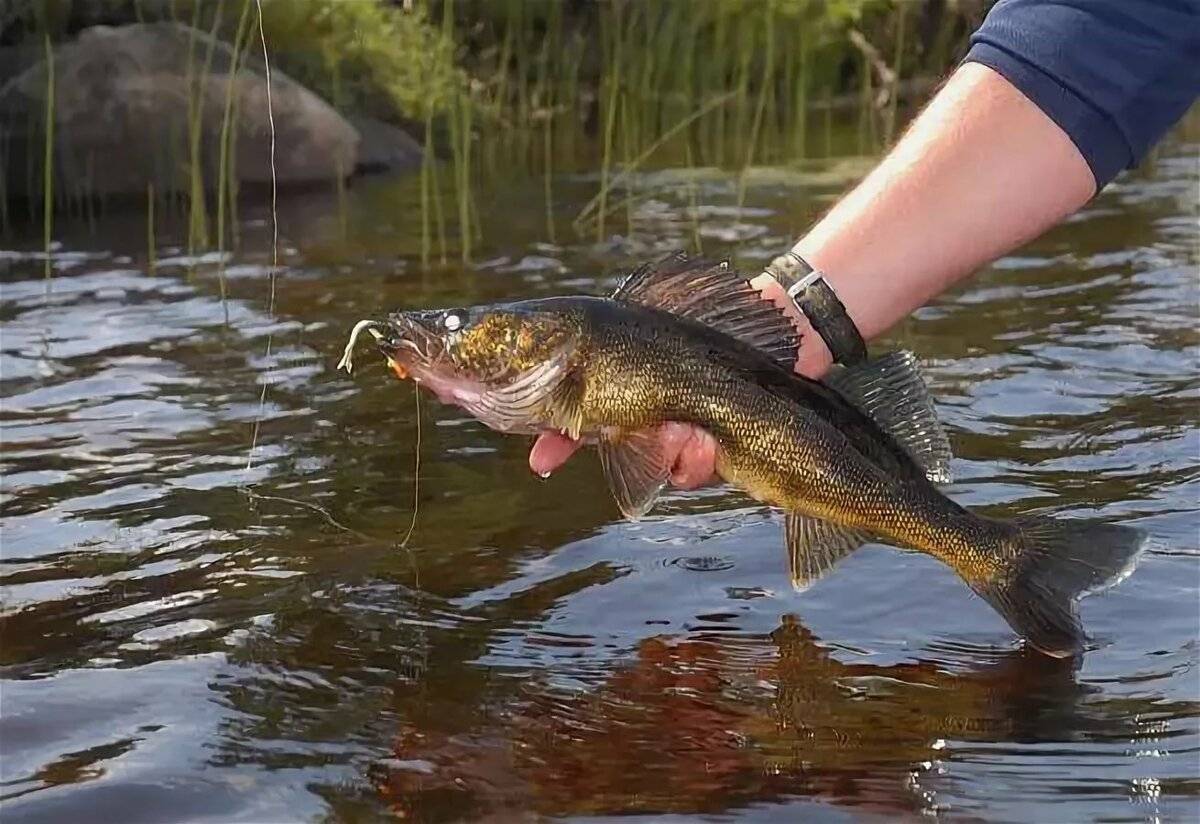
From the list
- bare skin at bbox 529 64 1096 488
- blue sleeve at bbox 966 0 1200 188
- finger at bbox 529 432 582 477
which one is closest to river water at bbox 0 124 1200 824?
finger at bbox 529 432 582 477

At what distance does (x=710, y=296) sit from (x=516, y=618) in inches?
33.2

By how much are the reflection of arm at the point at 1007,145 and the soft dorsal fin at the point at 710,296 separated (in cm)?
24

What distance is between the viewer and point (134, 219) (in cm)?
982

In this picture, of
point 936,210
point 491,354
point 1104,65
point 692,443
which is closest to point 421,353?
point 491,354

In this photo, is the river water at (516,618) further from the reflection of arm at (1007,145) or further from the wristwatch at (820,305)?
the reflection of arm at (1007,145)

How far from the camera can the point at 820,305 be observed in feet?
10.7

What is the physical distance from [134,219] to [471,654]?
23.9 feet

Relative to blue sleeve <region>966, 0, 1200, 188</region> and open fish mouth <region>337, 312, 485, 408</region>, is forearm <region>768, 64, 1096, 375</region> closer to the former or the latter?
blue sleeve <region>966, 0, 1200, 188</region>

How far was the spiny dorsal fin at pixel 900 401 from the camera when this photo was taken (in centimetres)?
315

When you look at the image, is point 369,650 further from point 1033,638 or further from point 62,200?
point 62,200

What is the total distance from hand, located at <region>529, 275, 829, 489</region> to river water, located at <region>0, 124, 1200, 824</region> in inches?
13.9

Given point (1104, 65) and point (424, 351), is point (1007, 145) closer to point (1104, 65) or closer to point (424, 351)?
point (1104, 65)

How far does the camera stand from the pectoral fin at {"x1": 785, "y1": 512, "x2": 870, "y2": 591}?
10.5 feet

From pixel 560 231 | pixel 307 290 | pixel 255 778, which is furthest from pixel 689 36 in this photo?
pixel 255 778
